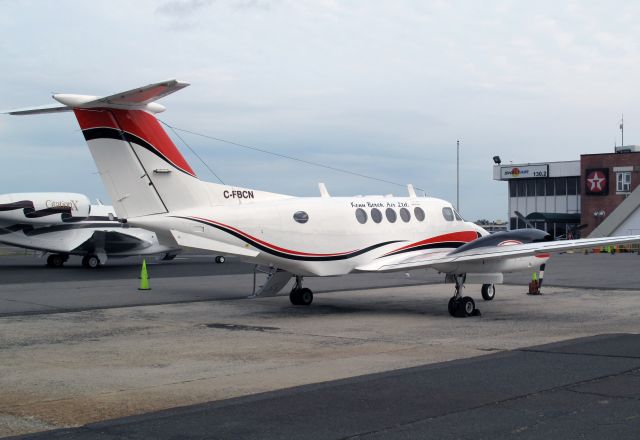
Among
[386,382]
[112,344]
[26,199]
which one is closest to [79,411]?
[386,382]

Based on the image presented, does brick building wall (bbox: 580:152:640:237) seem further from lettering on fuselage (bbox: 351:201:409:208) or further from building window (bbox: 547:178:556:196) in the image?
lettering on fuselage (bbox: 351:201:409:208)

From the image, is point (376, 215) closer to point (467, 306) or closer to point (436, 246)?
point (436, 246)

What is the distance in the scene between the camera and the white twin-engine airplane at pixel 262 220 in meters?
16.1

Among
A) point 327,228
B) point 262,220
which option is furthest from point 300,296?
point 262,220

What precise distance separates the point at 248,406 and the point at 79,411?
179cm

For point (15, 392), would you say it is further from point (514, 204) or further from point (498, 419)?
point (514, 204)

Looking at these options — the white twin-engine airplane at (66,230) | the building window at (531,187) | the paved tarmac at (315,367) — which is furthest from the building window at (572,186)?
the paved tarmac at (315,367)

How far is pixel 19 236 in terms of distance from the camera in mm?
36531

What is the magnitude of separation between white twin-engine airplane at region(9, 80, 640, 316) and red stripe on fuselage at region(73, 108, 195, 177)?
0.02 meters

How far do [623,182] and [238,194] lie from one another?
60542 mm

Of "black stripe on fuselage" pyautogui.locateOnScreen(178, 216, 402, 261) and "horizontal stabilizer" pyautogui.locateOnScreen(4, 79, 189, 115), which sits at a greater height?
"horizontal stabilizer" pyautogui.locateOnScreen(4, 79, 189, 115)

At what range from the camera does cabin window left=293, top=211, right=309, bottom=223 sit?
17.5 m

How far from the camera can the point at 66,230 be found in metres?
37.6

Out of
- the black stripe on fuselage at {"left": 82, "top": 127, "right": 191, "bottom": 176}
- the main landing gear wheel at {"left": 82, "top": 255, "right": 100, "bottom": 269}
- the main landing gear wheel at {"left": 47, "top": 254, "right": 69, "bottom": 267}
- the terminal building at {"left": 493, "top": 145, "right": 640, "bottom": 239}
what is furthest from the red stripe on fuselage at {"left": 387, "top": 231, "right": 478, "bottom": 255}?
the terminal building at {"left": 493, "top": 145, "right": 640, "bottom": 239}
